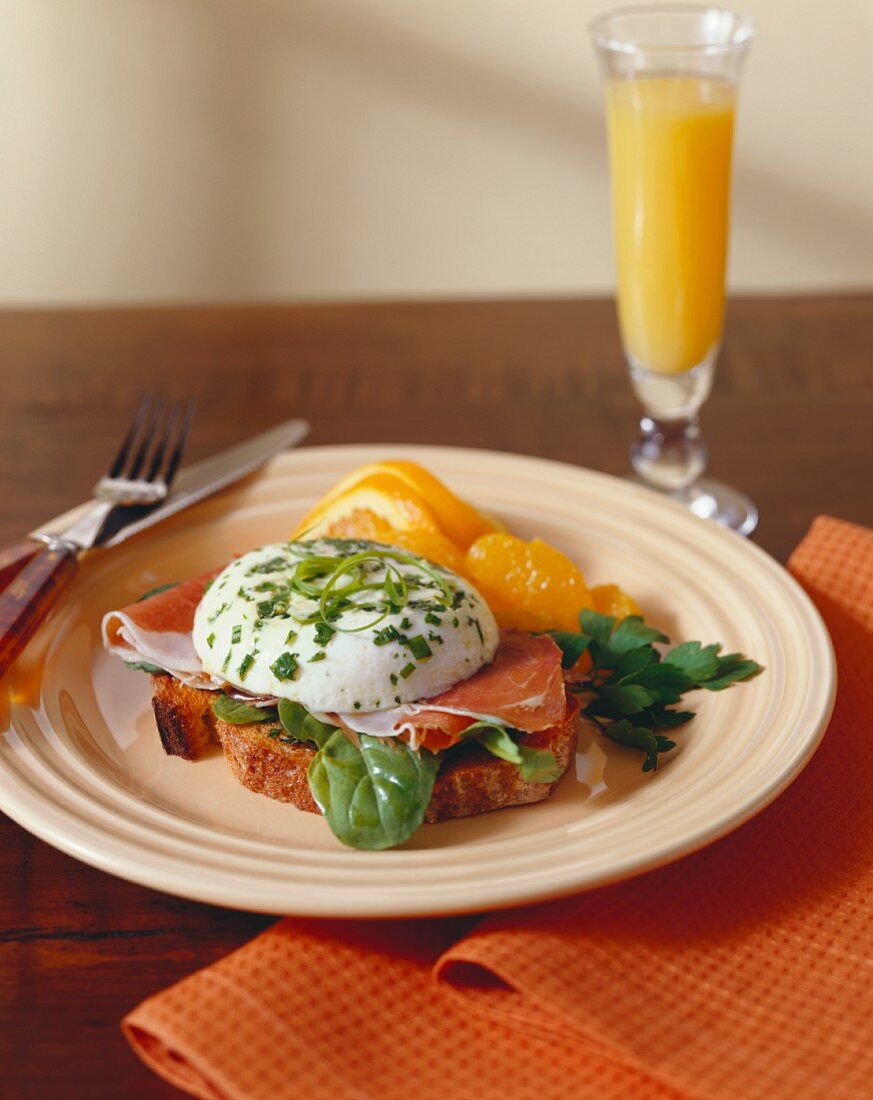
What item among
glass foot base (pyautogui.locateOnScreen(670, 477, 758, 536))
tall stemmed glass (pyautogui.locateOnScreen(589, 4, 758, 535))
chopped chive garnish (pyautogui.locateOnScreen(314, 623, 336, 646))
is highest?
tall stemmed glass (pyautogui.locateOnScreen(589, 4, 758, 535))

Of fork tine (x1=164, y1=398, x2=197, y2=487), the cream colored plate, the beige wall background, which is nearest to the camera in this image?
the cream colored plate

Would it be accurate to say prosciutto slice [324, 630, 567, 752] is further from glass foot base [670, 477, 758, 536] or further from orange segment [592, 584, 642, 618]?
glass foot base [670, 477, 758, 536]

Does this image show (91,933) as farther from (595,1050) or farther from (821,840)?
(821,840)

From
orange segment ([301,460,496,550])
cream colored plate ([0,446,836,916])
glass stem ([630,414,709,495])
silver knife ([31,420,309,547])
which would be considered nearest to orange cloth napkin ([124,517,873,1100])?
cream colored plate ([0,446,836,916])

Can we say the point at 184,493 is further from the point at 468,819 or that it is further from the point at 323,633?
the point at 468,819

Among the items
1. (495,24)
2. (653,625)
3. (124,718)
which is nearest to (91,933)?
(124,718)

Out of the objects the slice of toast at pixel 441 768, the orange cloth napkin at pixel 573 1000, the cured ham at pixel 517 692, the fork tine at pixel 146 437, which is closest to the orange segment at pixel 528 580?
the cured ham at pixel 517 692

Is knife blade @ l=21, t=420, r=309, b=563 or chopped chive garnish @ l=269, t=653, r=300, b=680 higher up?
chopped chive garnish @ l=269, t=653, r=300, b=680
